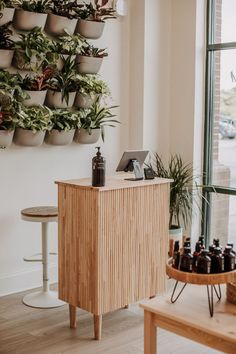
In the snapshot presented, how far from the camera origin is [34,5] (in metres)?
4.47

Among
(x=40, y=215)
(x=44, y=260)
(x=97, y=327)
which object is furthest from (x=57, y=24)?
(x=97, y=327)

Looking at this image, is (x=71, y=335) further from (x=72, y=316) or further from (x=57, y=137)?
(x=57, y=137)

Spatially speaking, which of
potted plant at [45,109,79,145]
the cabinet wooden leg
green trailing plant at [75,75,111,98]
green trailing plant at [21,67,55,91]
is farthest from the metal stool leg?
green trailing plant at [75,75,111,98]

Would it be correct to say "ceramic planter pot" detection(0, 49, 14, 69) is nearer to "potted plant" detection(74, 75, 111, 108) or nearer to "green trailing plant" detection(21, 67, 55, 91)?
"green trailing plant" detection(21, 67, 55, 91)

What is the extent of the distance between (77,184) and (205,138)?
220 cm

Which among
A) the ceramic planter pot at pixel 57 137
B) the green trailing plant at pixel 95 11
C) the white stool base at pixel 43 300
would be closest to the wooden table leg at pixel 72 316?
the white stool base at pixel 43 300

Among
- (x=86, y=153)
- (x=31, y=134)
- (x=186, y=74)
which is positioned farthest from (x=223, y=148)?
(x=31, y=134)

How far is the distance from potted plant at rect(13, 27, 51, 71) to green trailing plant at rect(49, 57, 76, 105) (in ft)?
0.74

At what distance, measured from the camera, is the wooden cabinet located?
12.0 ft

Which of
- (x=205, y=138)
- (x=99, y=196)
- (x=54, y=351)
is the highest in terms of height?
(x=205, y=138)

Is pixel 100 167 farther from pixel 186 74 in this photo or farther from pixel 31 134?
pixel 186 74

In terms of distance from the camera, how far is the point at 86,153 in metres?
5.16

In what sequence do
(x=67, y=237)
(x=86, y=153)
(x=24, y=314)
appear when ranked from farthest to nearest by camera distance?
(x=86, y=153) → (x=24, y=314) → (x=67, y=237)

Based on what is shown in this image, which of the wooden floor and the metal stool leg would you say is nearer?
the wooden floor
